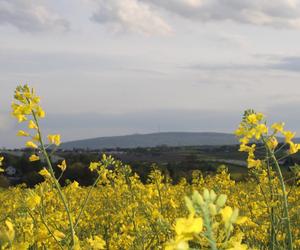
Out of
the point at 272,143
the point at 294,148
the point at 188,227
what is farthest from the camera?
the point at 294,148

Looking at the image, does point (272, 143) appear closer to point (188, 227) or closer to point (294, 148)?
point (294, 148)

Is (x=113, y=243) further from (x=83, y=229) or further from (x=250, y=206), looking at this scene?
(x=83, y=229)

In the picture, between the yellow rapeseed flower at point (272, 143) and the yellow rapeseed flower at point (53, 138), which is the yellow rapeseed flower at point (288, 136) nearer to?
the yellow rapeseed flower at point (272, 143)

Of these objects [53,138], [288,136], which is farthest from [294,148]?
[53,138]

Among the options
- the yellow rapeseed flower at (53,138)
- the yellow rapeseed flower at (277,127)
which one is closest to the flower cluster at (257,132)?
the yellow rapeseed flower at (277,127)

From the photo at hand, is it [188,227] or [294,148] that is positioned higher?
[294,148]

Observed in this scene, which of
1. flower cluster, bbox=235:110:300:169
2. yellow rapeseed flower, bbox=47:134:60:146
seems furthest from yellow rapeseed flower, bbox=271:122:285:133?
yellow rapeseed flower, bbox=47:134:60:146

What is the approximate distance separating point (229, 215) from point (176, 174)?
18.0 metres

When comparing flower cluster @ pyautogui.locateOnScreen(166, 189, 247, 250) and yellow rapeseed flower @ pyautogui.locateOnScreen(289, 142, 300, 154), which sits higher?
yellow rapeseed flower @ pyautogui.locateOnScreen(289, 142, 300, 154)

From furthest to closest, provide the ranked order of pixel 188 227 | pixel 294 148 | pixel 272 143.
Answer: pixel 294 148 < pixel 272 143 < pixel 188 227

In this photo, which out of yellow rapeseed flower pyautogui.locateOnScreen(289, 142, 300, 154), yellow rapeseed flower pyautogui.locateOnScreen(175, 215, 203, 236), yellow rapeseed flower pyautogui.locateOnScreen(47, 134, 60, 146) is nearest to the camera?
yellow rapeseed flower pyautogui.locateOnScreen(175, 215, 203, 236)

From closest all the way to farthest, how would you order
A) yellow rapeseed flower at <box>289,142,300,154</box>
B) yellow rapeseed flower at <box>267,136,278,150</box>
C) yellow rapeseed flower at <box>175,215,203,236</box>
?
yellow rapeseed flower at <box>175,215,203,236</box> < yellow rapeseed flower at <box>267,136,278,150</box> < yellow rapeseed flower at <box>289,142,300,154</box>

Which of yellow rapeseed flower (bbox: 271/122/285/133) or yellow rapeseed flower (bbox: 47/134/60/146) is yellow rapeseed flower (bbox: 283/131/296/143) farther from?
yellow rapeseed flower (bbox: 47/134/60/146)

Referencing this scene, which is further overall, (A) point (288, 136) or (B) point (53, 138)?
(B) point (53, 138)
